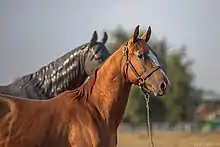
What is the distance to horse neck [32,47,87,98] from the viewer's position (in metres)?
6.53

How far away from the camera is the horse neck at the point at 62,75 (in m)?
6.53

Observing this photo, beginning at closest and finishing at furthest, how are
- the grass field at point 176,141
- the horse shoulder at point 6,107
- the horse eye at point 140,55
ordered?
the horse eye at point 140,55
the horse shoulder at point 6,107
the grass field at point 176,141

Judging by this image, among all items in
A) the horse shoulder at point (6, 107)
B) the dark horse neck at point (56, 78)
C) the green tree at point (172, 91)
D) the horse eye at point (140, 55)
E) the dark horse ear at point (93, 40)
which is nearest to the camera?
the horse eye at point (140, 55)

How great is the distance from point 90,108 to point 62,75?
2.35m

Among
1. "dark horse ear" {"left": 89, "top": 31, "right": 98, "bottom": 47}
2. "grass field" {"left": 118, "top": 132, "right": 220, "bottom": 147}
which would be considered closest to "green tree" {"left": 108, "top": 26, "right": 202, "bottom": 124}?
"grass field" {"left": 118, "top": 132, "right": 220, "bottom": 147}

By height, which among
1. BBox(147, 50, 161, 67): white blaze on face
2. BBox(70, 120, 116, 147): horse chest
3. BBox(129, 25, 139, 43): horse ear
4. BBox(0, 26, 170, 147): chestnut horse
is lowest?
BBox(70, 120, 116, 147): horse chest

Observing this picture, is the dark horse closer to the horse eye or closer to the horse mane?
the horse mane

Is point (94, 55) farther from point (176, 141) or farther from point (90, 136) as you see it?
point (176, 141)

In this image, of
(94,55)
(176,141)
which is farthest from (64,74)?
(176,141)

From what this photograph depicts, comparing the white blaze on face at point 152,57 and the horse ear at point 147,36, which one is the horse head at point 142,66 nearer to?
the white blaze on face at point 152,57

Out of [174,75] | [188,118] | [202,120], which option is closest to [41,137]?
[174,75]

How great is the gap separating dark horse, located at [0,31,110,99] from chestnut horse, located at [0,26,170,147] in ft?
6.90

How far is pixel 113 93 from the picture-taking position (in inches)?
169

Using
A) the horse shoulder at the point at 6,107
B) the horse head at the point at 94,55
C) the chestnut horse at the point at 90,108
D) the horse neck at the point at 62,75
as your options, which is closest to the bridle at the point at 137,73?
the chestnut horse at the point at 90,108
